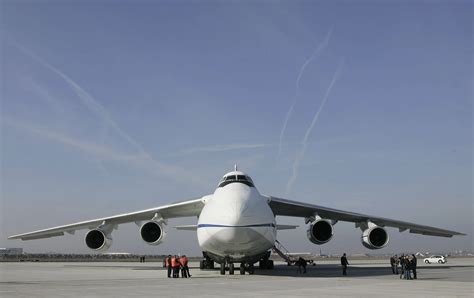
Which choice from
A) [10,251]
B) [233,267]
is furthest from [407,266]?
[10,251]

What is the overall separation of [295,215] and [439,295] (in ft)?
49.3

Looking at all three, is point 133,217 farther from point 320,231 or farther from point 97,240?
point 320,231

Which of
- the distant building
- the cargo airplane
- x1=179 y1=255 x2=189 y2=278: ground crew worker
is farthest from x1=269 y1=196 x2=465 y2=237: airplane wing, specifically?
the distant building

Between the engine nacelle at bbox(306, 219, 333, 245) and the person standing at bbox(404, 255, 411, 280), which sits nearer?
the person standing at bbox(404, 255, 411, 280)

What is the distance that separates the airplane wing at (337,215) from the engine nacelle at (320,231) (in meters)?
1.52

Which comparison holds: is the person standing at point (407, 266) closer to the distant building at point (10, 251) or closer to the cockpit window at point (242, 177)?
the cockpit window at point (242, 177)

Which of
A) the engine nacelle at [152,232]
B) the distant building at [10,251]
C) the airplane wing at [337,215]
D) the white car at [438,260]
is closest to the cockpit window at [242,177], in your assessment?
the airplane wing at [337,215]

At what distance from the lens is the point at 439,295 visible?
9.73 meters

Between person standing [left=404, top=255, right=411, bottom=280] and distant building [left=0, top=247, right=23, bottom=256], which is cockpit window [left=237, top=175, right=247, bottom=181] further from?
distant building [left=0, top=247, right=23, bottom=256]

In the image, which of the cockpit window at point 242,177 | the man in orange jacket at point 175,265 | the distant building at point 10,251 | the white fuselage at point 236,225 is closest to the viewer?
the white fuselage at point 236,225

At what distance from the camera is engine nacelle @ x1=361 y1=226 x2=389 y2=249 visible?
2175cm

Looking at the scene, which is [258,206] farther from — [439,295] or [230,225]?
[439,295]

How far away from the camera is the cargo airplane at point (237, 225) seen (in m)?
15.7

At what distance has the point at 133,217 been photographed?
2295cm
